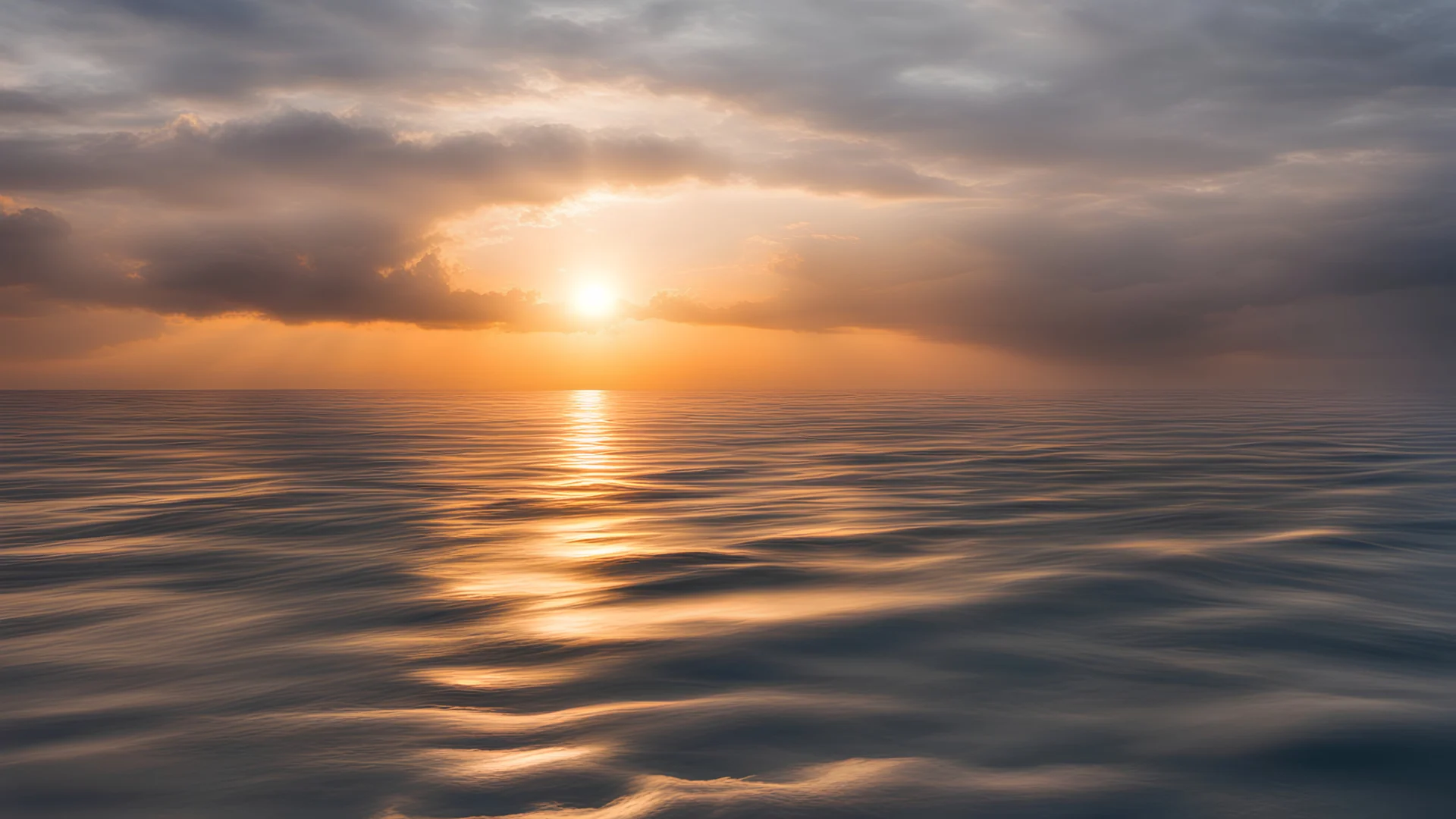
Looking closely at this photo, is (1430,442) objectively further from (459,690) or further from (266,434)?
(266,434)

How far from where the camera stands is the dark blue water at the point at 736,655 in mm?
4734

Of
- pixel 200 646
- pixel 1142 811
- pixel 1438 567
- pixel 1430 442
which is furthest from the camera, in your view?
pixel 1430 442

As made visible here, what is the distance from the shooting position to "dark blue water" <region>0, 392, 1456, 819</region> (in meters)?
4.73

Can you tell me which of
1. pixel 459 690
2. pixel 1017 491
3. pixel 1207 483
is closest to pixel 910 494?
pixel 1017 491

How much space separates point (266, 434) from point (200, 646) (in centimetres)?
3946

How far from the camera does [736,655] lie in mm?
7129

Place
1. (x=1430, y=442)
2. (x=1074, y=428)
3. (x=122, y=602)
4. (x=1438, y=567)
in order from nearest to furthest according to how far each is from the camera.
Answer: (x=122, y=602)
(x=1438, y=567)
(x=1430, y=442)
(x=1074, y=428)

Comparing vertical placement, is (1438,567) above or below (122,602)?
below

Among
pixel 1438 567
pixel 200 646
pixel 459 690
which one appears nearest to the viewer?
pixel 459 690

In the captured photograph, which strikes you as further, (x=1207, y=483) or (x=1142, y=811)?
(x=1207, y=483)

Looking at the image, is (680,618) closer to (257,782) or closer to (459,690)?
(459,690)

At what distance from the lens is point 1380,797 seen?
4.63m

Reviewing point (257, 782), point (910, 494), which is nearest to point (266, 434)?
point (910, 494)

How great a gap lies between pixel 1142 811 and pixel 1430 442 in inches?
1361
